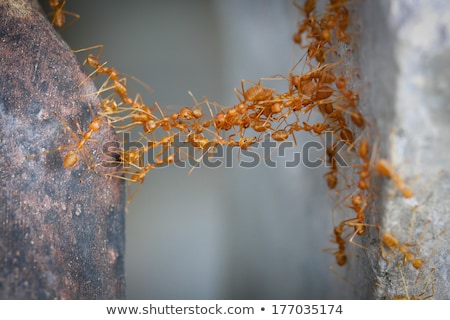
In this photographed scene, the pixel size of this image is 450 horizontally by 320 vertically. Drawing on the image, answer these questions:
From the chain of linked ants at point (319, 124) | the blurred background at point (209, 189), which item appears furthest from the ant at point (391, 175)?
the blurred background at point (209, 189)

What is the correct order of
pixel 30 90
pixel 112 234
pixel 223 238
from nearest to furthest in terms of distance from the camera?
pixel 30 90 < pixel 112 234 < pixel 223 238

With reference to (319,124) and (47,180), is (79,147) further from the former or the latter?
(319,124)

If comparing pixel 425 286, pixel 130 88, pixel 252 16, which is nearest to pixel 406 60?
pixel 425 286

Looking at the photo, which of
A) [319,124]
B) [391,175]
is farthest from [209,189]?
[391,175]

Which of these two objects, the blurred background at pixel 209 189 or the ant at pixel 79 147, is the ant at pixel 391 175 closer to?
the ant at pixel 79 147

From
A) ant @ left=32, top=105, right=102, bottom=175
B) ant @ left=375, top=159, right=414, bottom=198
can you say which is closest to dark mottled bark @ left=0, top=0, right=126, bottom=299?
ant @ left=32, top=105, right=102, bottom=175
